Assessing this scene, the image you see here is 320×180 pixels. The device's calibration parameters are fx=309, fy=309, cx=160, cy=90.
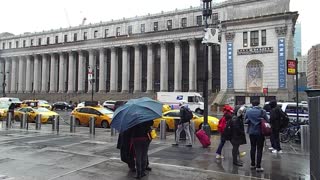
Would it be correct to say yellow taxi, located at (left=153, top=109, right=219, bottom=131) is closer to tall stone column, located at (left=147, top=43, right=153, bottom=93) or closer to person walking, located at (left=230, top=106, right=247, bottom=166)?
person walking, located at (left=230, top=106, right=247, bottom=166)

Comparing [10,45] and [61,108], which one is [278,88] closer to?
[61,108]

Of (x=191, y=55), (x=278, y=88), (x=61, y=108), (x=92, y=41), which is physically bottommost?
(x=61, y=108)

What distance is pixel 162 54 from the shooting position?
62875 millimetres

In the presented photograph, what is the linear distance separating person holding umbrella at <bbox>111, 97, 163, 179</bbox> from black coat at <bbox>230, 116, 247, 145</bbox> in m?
2.76

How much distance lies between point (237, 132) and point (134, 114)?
355 centimetres

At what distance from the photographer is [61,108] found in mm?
53219

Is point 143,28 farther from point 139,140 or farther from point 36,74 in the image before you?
point 139,140

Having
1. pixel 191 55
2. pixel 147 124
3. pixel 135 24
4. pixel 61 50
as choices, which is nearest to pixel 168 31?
pixel 191 55

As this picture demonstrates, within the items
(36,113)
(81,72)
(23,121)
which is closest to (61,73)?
(81,72)

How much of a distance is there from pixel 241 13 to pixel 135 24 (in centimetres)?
2647

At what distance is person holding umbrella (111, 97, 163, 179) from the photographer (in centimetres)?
746

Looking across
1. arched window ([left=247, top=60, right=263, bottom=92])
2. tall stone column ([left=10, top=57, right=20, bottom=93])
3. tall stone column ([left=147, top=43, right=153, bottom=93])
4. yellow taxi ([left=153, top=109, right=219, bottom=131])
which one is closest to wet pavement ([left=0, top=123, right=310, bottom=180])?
yellow taxi ([left=153, top=109, right=219, bottom=131])

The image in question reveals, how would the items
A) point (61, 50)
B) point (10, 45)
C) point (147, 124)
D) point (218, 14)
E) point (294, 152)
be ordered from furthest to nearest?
point (10, 45)
point (61, 50)
point (218, 14)
point (294, 152)
point (147, 124)

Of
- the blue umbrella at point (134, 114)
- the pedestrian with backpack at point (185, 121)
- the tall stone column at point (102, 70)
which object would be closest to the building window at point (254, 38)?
the tall stone column at point (102, 70)
